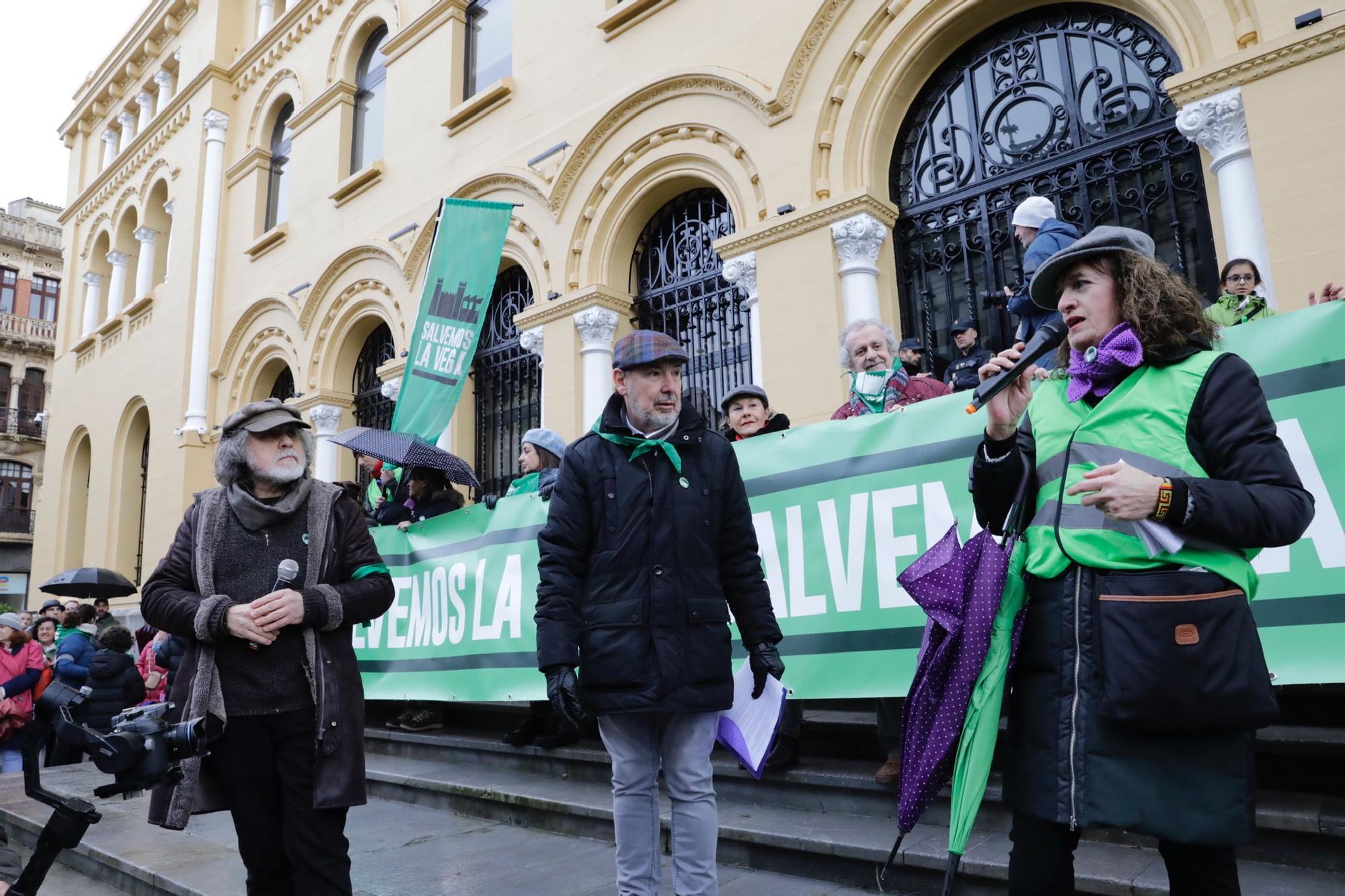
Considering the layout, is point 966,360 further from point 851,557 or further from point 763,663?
point 763,663

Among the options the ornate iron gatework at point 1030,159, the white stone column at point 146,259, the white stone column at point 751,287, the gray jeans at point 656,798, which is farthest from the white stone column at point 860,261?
the white stone column at point 146,259

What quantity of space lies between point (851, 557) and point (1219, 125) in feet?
13.4

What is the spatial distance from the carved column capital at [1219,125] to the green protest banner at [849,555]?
10.1 feet

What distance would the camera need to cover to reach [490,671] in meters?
5.73

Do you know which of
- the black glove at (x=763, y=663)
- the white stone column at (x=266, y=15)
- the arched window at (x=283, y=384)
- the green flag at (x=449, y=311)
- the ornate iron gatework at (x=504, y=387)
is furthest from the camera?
the white stone column at (x=266, y=15)

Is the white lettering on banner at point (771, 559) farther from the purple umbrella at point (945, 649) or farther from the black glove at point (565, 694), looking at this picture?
the purple umbrella at point (945, 649)

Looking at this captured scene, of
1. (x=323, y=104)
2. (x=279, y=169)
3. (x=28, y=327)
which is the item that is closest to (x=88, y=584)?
(x=279, y=169)

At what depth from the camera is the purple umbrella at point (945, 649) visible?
2.14 m

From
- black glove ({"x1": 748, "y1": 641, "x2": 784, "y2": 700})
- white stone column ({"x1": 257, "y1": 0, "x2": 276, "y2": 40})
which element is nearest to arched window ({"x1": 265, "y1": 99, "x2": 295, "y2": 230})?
white stone column ({"x1": 257, "y1": 0, "x2": 276, "y2": 40})

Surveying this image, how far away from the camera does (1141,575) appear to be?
191 centimetres

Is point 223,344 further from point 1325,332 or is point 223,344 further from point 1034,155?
point 1325,332

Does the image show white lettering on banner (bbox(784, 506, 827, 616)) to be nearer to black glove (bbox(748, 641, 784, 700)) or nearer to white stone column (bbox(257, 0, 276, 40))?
black glove (bbox(748, 641, 784, 700))

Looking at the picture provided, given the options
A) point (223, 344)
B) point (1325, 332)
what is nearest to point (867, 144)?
point (1325, 332)

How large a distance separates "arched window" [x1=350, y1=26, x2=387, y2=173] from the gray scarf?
442 inches
